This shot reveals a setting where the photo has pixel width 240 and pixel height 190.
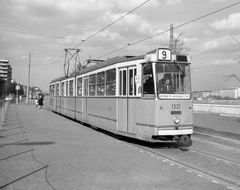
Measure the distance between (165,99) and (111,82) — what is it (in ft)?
10.5

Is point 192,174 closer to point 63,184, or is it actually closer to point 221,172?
point 221,172

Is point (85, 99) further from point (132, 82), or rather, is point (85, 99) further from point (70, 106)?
Answer: point (132, 82)

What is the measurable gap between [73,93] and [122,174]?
13.8m

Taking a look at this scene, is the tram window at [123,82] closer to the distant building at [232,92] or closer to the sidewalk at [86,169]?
the sidewalk at [86,169]

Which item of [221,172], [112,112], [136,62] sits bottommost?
[221,172]

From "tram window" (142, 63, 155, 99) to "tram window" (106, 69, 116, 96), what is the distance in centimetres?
205

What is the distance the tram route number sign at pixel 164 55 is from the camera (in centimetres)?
1013

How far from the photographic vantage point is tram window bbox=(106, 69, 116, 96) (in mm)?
12188

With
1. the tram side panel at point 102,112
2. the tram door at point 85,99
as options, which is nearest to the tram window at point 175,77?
the tram side panel at point 102,112

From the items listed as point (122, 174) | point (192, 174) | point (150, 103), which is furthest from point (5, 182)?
point (150, 103)

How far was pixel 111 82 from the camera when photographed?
41.1 feet

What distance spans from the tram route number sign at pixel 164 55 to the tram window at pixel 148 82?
439 mm

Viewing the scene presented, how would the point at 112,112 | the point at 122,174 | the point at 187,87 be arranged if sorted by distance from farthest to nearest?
the point at 112,112 < the point at 187,87 < the point at 122,174

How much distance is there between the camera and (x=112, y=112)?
1236 cm
